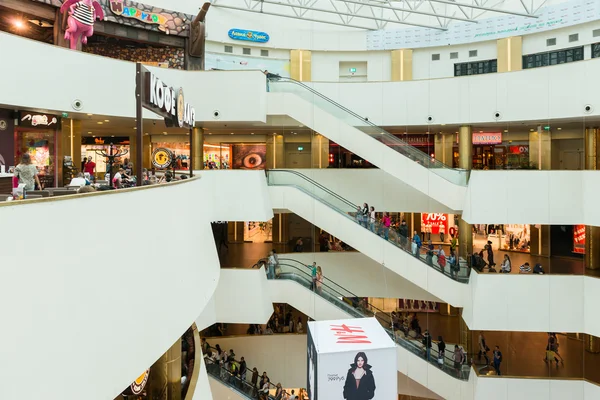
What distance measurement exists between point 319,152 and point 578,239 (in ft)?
44.2

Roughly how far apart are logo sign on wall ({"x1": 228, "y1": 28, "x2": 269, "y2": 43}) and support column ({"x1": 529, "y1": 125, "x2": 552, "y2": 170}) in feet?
49.9

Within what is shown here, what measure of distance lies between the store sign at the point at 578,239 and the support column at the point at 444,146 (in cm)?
669

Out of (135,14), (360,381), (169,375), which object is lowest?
(169,375)

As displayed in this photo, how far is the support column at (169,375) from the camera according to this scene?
32.9 feet

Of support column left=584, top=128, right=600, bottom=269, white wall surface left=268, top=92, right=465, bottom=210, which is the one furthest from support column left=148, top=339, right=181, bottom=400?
support column left=584, top=128, right=600, bottom=269

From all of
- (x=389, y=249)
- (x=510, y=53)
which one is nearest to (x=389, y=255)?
(x=389, y=249)

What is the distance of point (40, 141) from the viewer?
16.3 m

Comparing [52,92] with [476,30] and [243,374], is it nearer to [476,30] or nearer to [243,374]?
[243,374]

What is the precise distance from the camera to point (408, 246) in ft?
54.7

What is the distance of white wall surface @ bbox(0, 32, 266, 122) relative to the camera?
12492 mm

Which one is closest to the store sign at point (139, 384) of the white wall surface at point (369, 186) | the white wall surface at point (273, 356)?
the white wall surface at point (273, 356)

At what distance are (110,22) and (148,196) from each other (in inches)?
668

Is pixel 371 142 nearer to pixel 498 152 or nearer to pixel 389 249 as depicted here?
pixel 389 249

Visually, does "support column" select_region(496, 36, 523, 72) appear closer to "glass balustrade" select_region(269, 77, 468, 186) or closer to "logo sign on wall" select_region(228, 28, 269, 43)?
"glass balustrade" select_region(269, 77, 468, 186)
